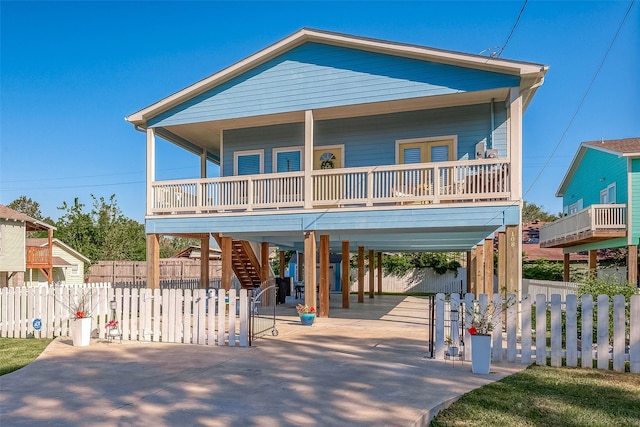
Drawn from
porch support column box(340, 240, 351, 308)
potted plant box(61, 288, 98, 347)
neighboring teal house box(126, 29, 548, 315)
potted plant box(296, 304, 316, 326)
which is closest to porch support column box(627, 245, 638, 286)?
neighboring teal house box(126, 29, 548, 315)

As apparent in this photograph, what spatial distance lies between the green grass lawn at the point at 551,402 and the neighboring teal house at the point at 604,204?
48.6 feet

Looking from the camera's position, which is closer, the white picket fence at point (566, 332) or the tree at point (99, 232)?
the white picket fence at point (566, 332)

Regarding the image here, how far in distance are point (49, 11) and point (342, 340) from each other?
17446mm

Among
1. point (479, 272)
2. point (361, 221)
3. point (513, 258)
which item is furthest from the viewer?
point (479, 272)

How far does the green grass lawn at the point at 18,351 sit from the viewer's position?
754 cm

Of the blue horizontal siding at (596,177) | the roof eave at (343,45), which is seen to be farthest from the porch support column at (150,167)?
the blue horizontal siding at (596,177)

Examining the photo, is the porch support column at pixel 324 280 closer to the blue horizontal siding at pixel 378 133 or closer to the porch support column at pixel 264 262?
the blue horizontal siding at pixel 378 133

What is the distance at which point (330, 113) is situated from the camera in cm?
1343

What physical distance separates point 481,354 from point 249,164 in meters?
10.8

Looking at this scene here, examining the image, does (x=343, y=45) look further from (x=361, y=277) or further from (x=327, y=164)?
(x=361, y=277)

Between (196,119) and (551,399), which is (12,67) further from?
(551,399)

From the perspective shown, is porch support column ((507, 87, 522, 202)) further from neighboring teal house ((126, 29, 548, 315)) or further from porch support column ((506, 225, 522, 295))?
porch support column ((506, 225, 522, 295))

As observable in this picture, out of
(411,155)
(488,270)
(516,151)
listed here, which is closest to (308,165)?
(411,155)

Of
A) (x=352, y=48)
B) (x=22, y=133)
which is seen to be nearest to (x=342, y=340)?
(x=352, y=48)
